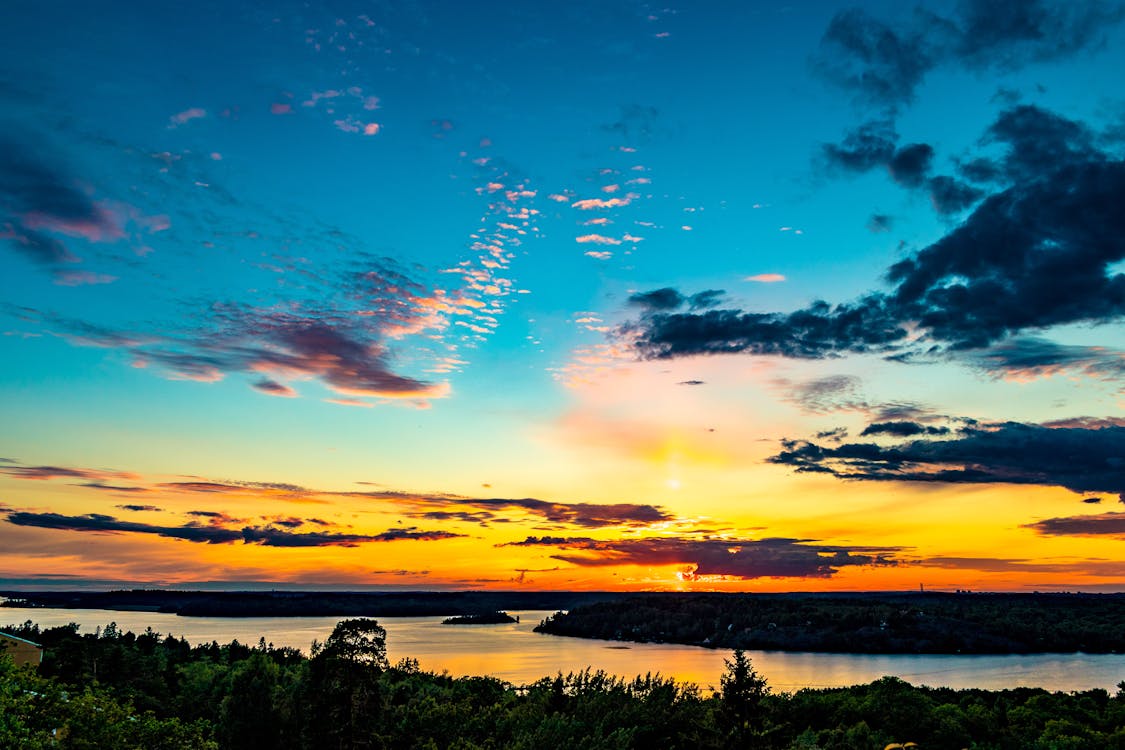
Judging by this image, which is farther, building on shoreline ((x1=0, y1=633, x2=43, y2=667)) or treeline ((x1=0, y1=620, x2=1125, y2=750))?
building on shoreline ((x1=0, y1=633, x2=43, y2=667))

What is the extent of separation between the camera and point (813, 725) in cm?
7238

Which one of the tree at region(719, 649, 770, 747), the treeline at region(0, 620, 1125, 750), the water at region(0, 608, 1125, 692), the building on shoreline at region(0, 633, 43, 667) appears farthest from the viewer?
the water at region(0, 608, 1125, 692)

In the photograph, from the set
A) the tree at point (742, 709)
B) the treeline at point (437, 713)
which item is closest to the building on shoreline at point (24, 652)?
the treeline at point (437, 713)

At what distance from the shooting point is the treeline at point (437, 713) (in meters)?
23.4

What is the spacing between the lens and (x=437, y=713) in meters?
56.9

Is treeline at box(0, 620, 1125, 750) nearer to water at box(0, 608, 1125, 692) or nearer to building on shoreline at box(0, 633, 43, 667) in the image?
building on shoreline at box(0, 633, 43, 667)

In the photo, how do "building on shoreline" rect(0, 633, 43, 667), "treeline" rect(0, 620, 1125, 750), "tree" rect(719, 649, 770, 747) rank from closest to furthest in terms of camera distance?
"treeline" rect(0, 620, 1125, 750)
"tree" rect(719, 649, 770, 747)
"building on shoreline" rect(0, 633, 43, 667)

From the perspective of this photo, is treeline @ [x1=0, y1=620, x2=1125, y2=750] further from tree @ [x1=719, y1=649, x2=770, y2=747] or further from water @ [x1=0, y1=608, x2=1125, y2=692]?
water @ [x1=0, y1=608, x2=1125, y2=692]

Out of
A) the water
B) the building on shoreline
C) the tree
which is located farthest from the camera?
the water

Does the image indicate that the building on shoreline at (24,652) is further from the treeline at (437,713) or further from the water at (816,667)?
the water at (816,667)

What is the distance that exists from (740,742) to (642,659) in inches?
6349

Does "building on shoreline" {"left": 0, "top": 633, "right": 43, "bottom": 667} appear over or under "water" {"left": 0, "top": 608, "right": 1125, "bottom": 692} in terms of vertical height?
over

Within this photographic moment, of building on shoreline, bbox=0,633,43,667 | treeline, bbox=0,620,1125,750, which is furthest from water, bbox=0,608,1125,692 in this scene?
building on shoreline, bbox=0,633,43,667

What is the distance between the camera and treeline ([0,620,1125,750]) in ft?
76.8
